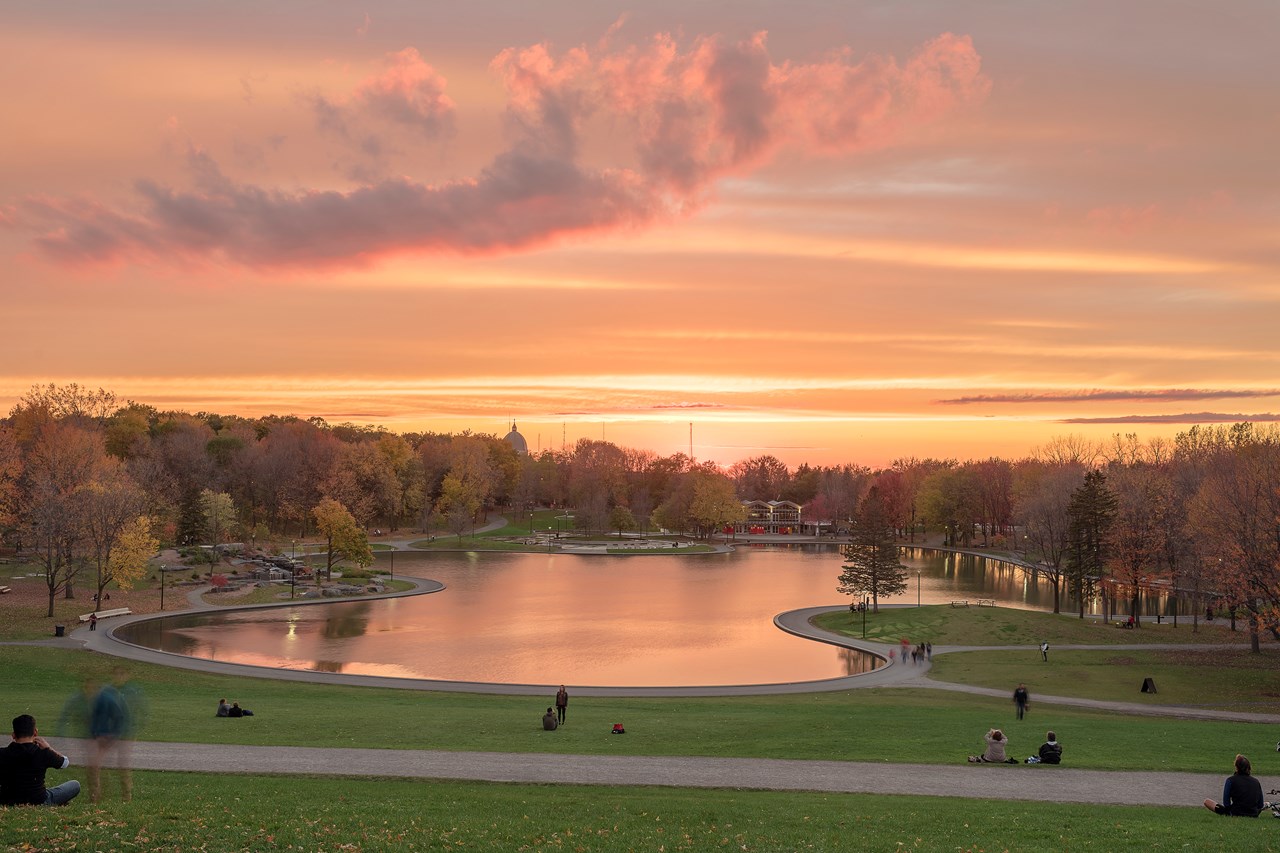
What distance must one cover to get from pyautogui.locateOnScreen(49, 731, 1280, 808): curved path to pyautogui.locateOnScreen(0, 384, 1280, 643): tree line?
Answer: 25.4 meters

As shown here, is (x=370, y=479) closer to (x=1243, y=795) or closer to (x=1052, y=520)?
(x=1052, y=520)

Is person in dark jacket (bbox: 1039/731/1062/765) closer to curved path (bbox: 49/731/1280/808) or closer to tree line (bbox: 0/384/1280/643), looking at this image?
curved path (bbox: 49/731/1280/808)

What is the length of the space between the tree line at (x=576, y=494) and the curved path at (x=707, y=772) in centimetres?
2540

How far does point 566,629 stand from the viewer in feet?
177

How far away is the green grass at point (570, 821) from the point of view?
518 inches

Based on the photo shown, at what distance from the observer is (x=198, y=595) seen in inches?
2589

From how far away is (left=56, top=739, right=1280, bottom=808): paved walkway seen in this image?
19.2 meters

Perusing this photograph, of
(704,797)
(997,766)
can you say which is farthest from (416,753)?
(997,766)

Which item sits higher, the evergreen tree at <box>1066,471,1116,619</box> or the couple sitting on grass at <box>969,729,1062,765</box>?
the evergreen tree at <box>1066,471,1116,619</box>

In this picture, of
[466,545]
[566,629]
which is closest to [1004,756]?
[566,629]

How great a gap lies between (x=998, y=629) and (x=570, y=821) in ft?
146

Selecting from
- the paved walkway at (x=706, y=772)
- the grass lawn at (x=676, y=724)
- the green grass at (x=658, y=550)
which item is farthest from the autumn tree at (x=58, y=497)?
the green grass at (x=658, y=550)

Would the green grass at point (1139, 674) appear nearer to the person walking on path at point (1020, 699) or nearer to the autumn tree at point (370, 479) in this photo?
the person walking on path at point (1020, 699)

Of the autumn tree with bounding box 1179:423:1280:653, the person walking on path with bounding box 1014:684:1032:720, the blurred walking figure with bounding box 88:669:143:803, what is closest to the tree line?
the autumn tree with bounding box 1179:423:1280:653
